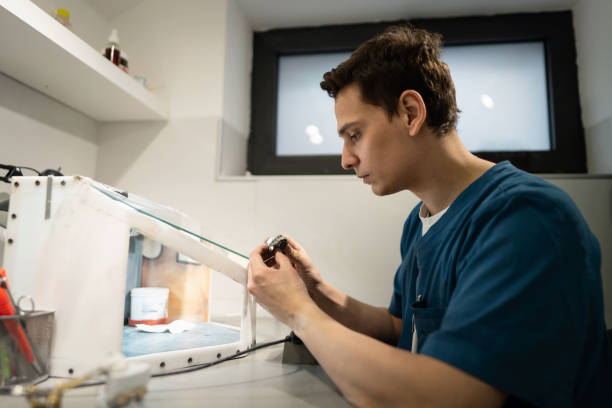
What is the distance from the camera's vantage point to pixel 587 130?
4.87 feet

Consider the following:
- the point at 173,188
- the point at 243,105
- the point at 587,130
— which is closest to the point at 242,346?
the point at 173,188

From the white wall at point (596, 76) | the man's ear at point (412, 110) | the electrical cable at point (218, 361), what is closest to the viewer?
the electrical cable at point (218, 361)

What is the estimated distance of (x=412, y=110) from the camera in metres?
0.74

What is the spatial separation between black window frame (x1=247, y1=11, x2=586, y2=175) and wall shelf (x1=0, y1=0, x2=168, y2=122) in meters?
0.45

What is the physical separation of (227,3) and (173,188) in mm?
756

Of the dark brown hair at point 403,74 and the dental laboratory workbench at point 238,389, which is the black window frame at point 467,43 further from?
the dental laboratory workbench at point 238,389

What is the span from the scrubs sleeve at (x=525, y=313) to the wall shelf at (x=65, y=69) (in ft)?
3.45

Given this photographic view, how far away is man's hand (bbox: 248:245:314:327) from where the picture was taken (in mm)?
666

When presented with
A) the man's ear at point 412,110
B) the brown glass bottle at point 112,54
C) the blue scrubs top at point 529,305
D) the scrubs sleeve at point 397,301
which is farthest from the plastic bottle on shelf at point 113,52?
the blue scrubs top at point 529,305

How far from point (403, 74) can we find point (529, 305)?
0.48 m

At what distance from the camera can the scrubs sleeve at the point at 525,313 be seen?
0.45 m

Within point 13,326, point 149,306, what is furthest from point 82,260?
point 149,306

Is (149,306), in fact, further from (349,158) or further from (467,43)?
(467,43)

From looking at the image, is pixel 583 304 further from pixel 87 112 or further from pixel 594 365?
pixel 87 112
